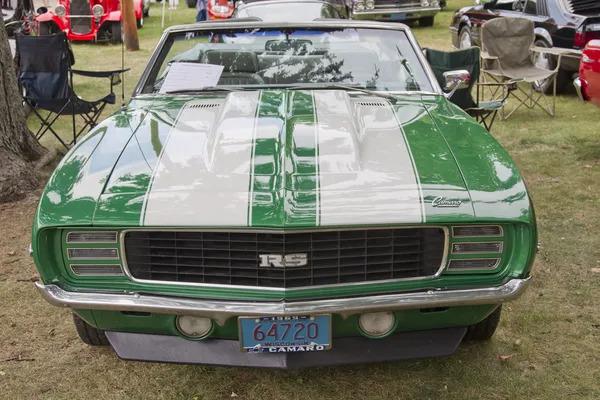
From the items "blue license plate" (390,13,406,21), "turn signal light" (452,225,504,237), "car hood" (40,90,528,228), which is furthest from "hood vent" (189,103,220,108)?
"blue license plate" (390,13,406,21)

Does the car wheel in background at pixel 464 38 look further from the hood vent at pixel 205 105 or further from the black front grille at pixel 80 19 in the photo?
the black front grille at pixel 80 19

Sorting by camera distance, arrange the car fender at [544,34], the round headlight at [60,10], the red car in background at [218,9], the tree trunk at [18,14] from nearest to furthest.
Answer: the car fender at [544,34] < the tree trunk at [18,14] < the round headlight at [60,10] < the red car in background at [218,9]

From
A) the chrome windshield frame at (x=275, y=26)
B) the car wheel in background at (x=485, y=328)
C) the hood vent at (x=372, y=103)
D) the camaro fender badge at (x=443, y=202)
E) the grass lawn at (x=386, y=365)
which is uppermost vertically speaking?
the chrome windshield frame at (x=275, y=26)

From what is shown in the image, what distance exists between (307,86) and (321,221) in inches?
57.6

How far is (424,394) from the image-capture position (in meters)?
2.77

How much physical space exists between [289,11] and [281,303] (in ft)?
23.4

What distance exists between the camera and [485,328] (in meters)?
3.02

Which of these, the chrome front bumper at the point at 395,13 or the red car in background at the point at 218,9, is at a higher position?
the red car in background at the point at 218,9

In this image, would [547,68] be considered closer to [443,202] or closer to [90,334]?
[443,202]

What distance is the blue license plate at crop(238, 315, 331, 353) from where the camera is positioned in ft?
7.77

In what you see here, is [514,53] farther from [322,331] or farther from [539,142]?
[322,331]

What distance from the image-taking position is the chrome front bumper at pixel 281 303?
2334mm

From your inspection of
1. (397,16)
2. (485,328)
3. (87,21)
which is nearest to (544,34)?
(485,328)

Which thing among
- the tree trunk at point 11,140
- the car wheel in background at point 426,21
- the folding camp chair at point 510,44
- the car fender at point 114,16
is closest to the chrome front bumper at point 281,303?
the tree trunk at point 11,140
